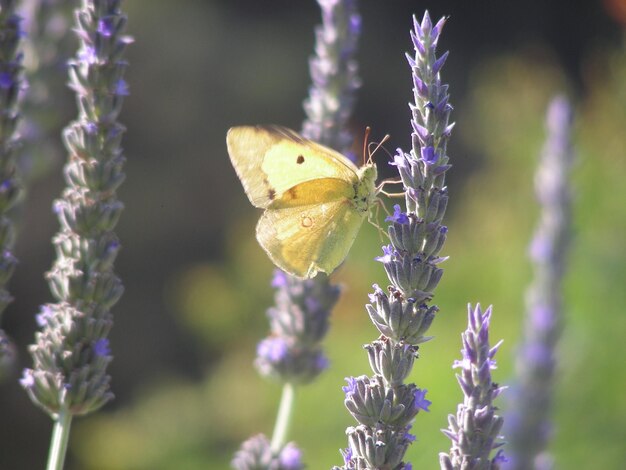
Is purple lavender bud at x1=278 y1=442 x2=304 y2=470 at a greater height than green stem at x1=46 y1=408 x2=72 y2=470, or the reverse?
purple lavender bud at x1=278 y1=442 x2=304 y2=470

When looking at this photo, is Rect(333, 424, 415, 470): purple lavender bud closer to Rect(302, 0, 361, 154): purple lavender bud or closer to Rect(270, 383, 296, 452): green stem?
Rect(270, 383, 296, 452): green stem

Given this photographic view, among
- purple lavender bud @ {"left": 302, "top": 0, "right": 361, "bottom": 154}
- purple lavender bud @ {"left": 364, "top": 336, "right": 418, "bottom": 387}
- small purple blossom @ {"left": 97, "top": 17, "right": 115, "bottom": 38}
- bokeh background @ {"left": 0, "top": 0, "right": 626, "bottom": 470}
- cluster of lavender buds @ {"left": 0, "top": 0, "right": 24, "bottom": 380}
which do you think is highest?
bokeh background @ {"left": 0, "top": 0, "right": 626, "bottom": 470}

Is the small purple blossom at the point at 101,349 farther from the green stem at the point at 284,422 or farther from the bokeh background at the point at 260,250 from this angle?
the bokeh background at the point at 260,250

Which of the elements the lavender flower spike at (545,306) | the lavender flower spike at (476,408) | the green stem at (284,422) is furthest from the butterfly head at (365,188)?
the lavender flower spike at (545,306)

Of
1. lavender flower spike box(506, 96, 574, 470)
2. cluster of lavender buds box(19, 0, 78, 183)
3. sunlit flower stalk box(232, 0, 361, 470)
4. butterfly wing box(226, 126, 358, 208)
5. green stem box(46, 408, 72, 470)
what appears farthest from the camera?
lavender flower spike box(506, 96, 574, 470)

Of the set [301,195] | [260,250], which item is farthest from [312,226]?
[260,250]

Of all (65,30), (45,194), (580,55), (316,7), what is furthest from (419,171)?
(580,55)

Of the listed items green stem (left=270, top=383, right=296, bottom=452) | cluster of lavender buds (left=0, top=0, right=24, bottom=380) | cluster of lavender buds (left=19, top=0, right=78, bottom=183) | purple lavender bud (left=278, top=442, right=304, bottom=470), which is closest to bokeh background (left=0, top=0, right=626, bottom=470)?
cluster of lavender buds (left=19, top=0, right=78, bottom=183)
